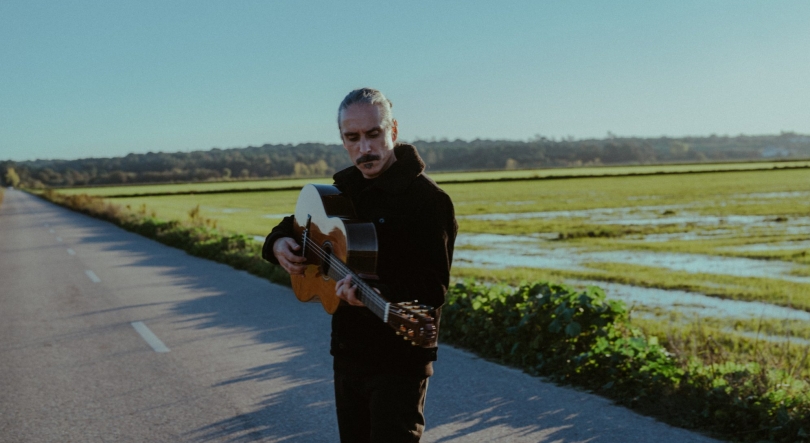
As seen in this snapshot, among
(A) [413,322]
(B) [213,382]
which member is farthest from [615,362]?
(A) [413,322]

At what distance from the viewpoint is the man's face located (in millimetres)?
2648

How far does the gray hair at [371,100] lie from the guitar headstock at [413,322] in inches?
25.3

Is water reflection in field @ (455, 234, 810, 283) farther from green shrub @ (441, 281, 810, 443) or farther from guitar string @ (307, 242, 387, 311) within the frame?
guitar string @ (307, 242, 387, 311)

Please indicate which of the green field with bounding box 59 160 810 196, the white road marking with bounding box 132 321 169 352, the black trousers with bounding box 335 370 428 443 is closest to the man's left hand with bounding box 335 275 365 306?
the black trousers with bounding box 335 370 428 443

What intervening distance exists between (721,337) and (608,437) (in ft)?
13.8

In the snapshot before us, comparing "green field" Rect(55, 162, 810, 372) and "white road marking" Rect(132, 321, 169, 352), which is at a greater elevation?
"white road marking" Rect(132, 321, 169, 352)

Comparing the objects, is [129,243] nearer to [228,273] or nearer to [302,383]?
[228,273]

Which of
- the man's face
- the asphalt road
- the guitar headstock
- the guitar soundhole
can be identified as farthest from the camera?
the asphalt road

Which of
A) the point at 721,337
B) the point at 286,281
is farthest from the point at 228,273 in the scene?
the point at 721,337

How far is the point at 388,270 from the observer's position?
103 inches

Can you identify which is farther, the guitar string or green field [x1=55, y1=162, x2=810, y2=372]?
green field [x1=55, y1=162, x2=810, y2=372]

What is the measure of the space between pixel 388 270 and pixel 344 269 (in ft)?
0.56

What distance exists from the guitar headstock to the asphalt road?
275 centimetres

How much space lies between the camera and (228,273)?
1459 cm
